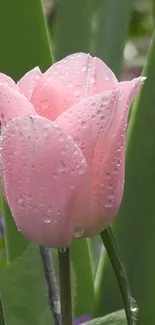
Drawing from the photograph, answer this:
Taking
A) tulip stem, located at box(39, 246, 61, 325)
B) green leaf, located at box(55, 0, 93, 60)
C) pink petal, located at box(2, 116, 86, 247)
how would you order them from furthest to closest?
green leaf, located at box(55, 0, 93, 60) < tulip stem, located at box(39, 246, 61, 325) < pink petal, located at box(2, 116, 86, 247)

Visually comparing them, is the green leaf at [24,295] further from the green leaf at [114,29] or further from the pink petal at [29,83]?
the green leaf at [114,29]

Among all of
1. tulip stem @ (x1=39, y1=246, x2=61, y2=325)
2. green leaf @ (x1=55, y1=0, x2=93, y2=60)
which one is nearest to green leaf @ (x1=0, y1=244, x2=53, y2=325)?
tulip stem @ (x1=39, y1=246, x2=61, y2=325)

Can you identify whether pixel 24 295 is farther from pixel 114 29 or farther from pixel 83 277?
pixel 114 29

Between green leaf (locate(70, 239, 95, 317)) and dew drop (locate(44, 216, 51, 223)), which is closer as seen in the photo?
dew drop (locate(44, 216, 51, 223))

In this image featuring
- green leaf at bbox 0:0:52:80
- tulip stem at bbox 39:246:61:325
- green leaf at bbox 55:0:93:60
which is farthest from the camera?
green leaf at bbox 55:0:93:60

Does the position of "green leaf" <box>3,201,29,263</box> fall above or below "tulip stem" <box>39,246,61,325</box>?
below

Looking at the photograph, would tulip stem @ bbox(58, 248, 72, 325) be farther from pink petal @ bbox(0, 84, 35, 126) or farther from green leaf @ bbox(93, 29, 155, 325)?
green leaf @ bbox(93, 29, 155, 325)

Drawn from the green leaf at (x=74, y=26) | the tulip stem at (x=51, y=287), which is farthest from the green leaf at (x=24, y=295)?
the green leaf at (x=74, y=26)

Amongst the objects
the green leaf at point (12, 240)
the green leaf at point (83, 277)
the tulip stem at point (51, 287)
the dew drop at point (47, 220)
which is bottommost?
the green leaf at point (83, 277)
